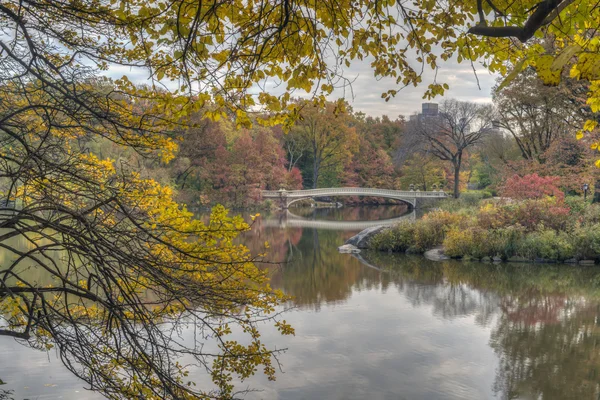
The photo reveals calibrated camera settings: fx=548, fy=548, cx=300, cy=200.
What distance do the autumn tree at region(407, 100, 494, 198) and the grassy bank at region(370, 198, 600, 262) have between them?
1375cm

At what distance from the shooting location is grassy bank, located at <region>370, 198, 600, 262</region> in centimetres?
1456

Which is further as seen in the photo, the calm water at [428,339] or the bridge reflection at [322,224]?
the bridge reflection at [322,224]

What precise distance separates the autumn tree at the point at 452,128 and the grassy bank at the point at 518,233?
45.1ft

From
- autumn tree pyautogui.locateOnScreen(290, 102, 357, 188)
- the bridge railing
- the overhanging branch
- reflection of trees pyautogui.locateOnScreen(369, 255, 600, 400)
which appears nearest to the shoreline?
reflection of trees pyautogui.locateOnScreen(369, 255, 600, 400)

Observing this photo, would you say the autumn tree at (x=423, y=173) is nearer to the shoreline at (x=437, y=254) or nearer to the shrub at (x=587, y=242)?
the shoreline at (x=437, y=254)

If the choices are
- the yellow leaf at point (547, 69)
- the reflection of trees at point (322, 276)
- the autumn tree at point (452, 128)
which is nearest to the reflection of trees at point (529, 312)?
the reflection of trees at point (322, 276)

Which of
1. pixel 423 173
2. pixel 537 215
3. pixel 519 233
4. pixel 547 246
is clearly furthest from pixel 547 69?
pixel 423 173

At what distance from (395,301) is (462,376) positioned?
4059mm

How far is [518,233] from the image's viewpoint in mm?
15398

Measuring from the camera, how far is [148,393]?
3.56 m

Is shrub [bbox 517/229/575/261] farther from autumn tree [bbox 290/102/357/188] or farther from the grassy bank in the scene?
autumn tree [bbox 290/102/357/188]

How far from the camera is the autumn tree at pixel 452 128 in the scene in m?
30.7

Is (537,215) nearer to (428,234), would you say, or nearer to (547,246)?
(547,246)

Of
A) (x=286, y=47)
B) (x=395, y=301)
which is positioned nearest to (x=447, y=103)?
(x=395, y=301)
